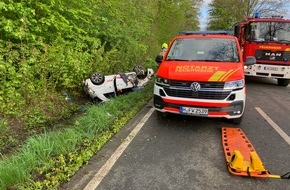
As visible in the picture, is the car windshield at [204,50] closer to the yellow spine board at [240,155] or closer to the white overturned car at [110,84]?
the yellow spine board at [240,155]

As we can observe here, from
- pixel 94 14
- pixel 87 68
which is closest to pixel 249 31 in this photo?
pixel 94 14

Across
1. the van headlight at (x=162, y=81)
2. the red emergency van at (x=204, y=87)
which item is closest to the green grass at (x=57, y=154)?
the van headlight at (x=162, y=81)

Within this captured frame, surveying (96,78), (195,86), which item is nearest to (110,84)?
(96,78)

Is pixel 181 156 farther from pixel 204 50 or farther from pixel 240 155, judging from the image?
pixel 204 50

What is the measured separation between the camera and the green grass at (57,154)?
11.1 feet

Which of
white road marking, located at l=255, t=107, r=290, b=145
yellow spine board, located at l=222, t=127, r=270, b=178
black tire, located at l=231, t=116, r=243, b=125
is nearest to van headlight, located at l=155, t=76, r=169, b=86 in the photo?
yellow spine board, located at l=222, t=127, r=270, b=178

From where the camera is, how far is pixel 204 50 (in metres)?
6.38

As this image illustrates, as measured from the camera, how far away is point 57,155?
4086mm

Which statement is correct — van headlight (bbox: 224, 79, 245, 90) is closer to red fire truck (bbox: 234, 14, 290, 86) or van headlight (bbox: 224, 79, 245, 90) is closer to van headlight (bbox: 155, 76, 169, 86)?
van headlight (bbox: 155, 76, 169, 86)

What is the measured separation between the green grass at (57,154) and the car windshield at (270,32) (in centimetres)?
760

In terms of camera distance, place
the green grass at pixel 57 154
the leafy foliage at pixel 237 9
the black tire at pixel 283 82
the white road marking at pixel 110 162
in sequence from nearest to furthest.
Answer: the green grass at pixel 57 154 < the white road marking at pixel 110 162 < the black tire at pixel 283 82 < the leafy foliage at pixel 237 9

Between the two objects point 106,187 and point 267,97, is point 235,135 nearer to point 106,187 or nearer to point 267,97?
point 106,187

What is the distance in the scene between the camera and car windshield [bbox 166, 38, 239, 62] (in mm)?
6145

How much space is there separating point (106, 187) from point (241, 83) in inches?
135
